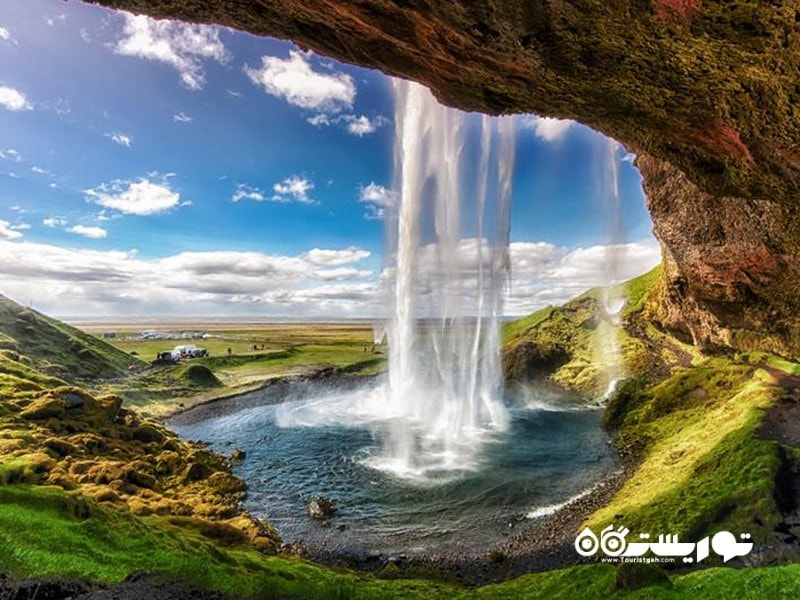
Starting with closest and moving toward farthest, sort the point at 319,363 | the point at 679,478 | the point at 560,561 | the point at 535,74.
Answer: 1. the point at 535,74
2. the point at 560,561
3. the point at 679,478
4. the point at 319,363

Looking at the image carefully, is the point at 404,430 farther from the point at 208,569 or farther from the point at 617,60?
the point at 617,60

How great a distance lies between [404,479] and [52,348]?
67489mm

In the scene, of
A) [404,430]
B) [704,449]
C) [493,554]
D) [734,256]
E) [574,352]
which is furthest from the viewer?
[574,352]

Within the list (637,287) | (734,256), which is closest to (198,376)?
(734,256)

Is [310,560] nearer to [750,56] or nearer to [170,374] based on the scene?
[750,56]

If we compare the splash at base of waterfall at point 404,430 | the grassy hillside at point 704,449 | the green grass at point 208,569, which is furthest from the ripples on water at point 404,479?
the green grass at point 208,569

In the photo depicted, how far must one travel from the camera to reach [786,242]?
15.0 m

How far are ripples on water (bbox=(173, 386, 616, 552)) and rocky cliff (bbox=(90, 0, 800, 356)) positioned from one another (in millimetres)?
19545

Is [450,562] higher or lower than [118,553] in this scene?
lower

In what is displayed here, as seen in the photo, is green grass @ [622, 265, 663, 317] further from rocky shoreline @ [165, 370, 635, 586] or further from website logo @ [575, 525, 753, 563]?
website logo @ [575, 525, 753, 563]

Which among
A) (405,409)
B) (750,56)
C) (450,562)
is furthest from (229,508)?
(750,56)

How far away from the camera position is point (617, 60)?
352 inches

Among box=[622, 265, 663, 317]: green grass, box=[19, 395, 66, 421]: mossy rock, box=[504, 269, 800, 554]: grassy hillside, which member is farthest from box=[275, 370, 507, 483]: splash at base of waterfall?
box=[622, 265, 663, 317]: green grass

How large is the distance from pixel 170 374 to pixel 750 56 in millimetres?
83137
